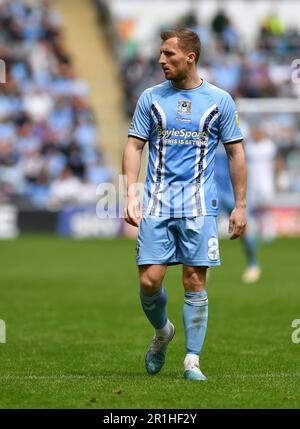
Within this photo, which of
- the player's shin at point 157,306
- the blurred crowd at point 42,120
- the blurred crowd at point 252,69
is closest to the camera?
the player's shin at point 157,306

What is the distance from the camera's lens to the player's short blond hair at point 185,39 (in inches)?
308

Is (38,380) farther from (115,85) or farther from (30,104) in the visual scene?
(115,85)

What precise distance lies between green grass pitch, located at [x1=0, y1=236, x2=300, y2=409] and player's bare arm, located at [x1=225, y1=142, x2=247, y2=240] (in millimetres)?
1057

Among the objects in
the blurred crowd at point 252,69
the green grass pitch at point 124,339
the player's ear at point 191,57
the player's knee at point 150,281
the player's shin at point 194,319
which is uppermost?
the blurred crowd at point 252,69

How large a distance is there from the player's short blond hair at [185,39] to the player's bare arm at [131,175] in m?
0.73

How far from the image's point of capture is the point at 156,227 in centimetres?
793

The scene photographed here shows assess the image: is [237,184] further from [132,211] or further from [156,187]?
[132,211]

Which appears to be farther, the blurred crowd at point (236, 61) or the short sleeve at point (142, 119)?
the blurred crowd at point (236, 61)

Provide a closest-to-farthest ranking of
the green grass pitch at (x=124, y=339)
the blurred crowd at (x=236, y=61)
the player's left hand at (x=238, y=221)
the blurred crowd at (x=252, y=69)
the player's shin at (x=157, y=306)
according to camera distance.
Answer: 1. the green grass pitch at (x=124, y=339)
2. the player's left hand at (x=238, y=221)
3. the player's shin at (x=157, y=306)
4. the blurred crowd at (x=252, y=69)
5. the blurred crowd at (x=236, y=61)

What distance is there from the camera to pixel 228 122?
26.2ft

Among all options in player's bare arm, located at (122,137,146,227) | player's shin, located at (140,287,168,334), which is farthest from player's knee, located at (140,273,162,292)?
player's bare arm, located at (122,137,146,227)

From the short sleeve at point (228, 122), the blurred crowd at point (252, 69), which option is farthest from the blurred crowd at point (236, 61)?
the short sleeve at point (228, 122)

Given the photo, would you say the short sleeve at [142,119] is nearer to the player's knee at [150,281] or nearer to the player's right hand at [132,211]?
the player's right hand at [132,211]

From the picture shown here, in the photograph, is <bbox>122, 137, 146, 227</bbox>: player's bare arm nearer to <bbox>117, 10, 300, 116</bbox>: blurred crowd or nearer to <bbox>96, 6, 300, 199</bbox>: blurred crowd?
<bbox>96, 6, 300, 199</bbox>: blurred crowd
